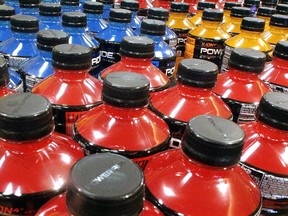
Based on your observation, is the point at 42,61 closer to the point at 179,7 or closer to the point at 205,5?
the point at 179,7

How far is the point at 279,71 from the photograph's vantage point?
1225 mm

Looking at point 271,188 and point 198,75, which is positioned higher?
point 198,75

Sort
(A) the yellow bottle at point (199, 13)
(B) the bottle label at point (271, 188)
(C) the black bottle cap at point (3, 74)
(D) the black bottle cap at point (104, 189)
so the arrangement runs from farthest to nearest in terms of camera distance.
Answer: (A) the yellow bottle at point (199, 13)
(C) the black bottle cap at point (3, 74)
(B) the bottle label at point (271, 188)
(D) the black bottle cap at point (104, 189)

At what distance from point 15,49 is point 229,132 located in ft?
2.77

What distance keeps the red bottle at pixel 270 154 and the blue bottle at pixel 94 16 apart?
3.10 feet

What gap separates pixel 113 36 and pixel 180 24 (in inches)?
18.8

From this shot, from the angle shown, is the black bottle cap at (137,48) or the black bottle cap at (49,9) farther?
the black bottle cap at (49,9)

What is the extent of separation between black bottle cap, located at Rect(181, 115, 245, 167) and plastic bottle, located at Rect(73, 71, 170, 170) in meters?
0.15

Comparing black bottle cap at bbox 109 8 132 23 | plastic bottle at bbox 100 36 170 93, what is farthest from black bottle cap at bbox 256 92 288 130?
black bottle cap at bbox 109 8 132 23

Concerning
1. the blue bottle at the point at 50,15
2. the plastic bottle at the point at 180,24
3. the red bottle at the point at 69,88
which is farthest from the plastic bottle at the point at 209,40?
the red bottle at the point at 69,88

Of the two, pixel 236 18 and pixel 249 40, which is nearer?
pixel 249 40

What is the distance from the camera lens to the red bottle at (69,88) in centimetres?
90

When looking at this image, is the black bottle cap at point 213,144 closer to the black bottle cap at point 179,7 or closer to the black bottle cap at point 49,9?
the black bottle cap at point 49,9

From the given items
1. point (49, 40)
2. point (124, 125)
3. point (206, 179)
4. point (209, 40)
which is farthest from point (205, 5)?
point (206, 179)
